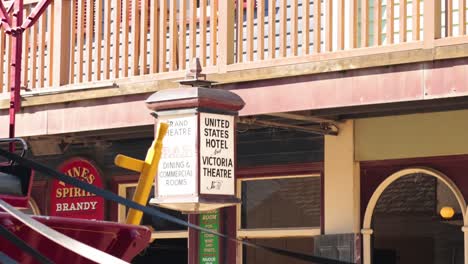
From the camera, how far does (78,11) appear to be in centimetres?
1141

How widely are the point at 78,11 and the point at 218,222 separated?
2456 millimetres

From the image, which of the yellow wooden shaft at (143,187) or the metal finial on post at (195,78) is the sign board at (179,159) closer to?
the metal finial on post at (195,78)

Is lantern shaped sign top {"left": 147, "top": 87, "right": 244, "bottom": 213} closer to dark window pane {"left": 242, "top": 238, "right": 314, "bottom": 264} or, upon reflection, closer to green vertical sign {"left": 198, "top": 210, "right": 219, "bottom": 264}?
green vertical sign {"left": 198, "top": 210, "right": 219, "bottom": 264}

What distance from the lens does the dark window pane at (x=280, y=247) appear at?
11.7 metres

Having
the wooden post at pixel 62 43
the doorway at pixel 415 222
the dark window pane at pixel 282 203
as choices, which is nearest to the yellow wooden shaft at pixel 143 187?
the doorway at pixel 415 222

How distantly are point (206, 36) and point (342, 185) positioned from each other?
1.88 metres

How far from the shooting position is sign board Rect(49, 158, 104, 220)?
12.9m

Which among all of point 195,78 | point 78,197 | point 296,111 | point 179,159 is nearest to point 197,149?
point 179,159

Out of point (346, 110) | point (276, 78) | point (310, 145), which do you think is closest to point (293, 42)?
point (276, 78)

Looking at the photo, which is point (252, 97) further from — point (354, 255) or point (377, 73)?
point (354, 255)

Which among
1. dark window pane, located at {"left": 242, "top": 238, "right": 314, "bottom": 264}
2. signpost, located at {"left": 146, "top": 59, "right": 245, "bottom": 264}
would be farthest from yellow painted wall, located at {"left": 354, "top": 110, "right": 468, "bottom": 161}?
signpost, located at {"left": 146, "top": 59, "right": 245, "bottom": 264}

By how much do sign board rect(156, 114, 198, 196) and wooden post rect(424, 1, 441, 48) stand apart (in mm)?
1848

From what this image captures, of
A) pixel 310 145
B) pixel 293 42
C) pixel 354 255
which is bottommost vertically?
pixel 354 255

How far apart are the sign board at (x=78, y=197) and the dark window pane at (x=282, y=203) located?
1776mm
